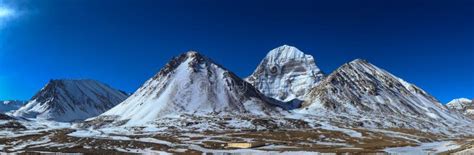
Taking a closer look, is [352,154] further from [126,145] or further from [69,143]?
[69,143]

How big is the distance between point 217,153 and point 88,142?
224 ft

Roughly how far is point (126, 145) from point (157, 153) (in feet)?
122

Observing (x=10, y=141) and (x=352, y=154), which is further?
(x=10, y=141)

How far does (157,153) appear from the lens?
143250mm

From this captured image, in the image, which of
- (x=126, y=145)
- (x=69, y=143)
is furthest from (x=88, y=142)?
(x=126, y=145)

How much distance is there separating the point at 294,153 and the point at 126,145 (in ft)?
226

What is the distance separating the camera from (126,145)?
177m

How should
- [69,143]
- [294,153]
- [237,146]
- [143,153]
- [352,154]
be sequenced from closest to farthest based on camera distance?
[352,154]
[294,153]
[143,153]
[237,146]
[69,143]

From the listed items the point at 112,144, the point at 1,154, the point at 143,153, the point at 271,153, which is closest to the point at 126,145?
the point at 112,144

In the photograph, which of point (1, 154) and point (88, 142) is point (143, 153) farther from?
point (88, 142)

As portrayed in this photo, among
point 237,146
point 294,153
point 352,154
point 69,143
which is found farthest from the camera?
point 69,143

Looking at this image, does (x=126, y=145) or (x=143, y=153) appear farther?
(x=126, y=145)

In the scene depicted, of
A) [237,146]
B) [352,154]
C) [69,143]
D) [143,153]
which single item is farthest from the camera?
[69,143]

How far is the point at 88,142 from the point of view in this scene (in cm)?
18850
